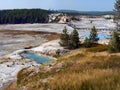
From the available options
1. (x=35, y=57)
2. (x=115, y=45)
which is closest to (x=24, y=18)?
(x=35, y=57)

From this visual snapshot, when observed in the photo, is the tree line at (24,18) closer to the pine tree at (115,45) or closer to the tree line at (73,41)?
the tree line at (73,41)

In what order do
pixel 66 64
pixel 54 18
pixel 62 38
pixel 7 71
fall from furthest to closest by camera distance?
pixel 54 18 → pixel 62 38 → pixel 7 71 → pixel 66 64

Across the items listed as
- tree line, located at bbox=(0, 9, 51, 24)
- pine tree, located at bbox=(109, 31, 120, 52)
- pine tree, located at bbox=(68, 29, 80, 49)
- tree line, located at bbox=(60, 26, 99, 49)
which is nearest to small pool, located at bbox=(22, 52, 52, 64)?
tree line, located at bbox=(60, 26, 99, 49)

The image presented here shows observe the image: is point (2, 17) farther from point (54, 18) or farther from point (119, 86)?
point (119, 86)

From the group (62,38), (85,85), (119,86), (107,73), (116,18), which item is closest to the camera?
(119,86)

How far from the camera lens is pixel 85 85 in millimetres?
9258

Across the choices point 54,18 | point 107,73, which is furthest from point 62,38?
point 54,18

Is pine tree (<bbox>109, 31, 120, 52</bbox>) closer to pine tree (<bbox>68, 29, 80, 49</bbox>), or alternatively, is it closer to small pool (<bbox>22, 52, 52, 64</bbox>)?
small pool (<bbox>22, 52, 52, 64</bbox>)

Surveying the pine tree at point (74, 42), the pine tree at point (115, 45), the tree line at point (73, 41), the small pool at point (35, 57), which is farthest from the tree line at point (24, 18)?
the pine tree at point (115, 45)

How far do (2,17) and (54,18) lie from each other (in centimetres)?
3173

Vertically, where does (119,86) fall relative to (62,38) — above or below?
above

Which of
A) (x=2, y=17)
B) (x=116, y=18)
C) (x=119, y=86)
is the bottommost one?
(x=2, y=17)

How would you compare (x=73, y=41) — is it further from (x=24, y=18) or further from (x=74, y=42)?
(x=24, y=18)

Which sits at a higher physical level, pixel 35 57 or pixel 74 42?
pixel 74 42
